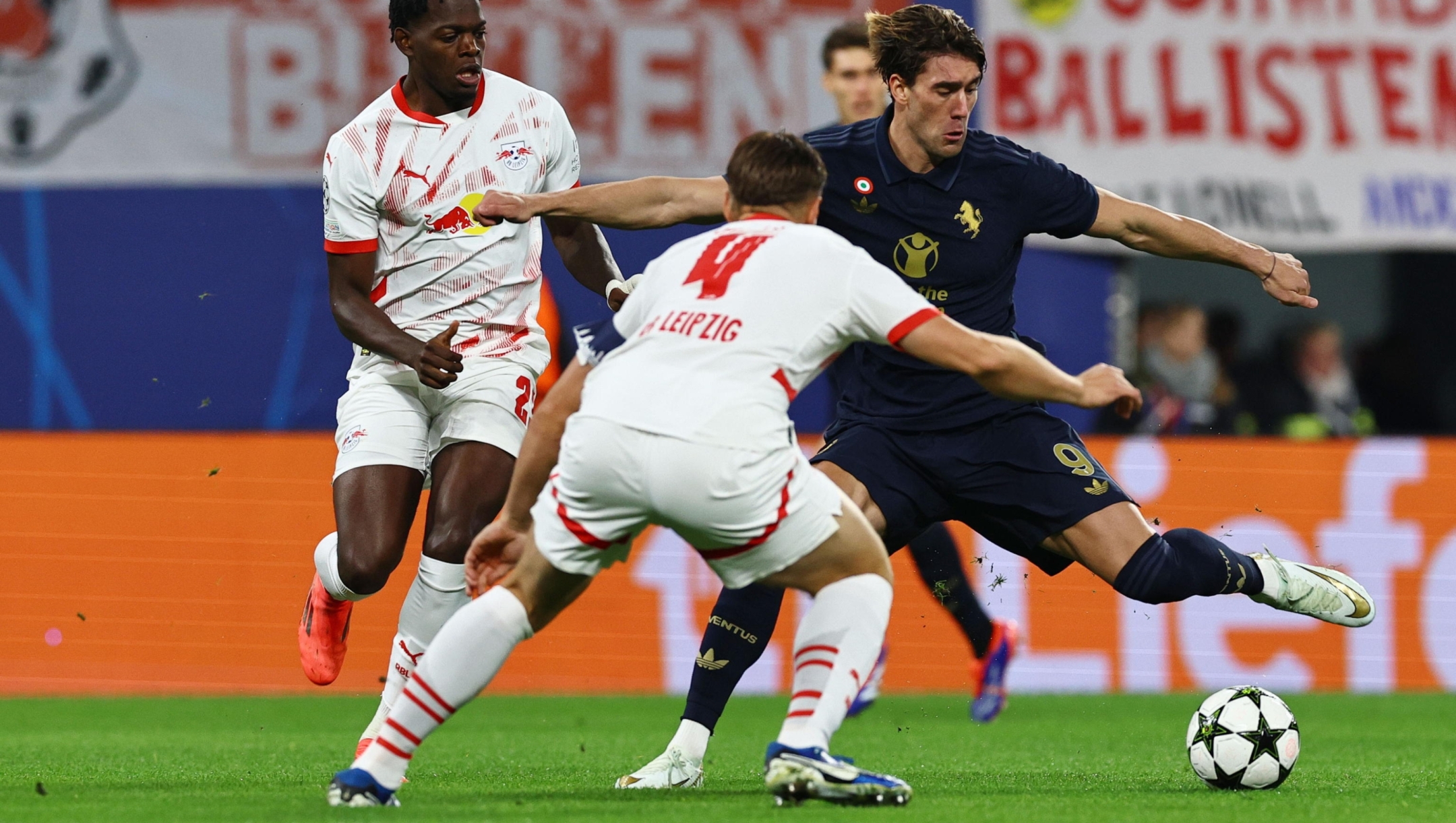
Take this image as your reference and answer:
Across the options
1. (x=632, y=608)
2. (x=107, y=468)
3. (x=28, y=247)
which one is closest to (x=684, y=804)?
(x=632, y=608)

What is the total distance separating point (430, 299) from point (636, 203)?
78cm

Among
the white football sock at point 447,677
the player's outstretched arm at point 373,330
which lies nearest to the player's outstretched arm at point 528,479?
the white football sock at point 447,677

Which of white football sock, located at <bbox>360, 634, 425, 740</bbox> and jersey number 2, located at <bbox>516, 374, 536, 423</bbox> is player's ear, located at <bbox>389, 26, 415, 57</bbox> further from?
white football sock, located at <bbox>360, 634, 425, 740</bbox>

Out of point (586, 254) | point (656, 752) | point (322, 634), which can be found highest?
point (586, 254)

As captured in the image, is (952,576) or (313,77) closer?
(952,576)

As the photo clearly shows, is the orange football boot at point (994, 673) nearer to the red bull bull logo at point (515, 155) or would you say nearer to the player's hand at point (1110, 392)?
the red bull bull logo at point (515, 155)

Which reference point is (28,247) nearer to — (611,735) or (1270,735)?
(611,735)

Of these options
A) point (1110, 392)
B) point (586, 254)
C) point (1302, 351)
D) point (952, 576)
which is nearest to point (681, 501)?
point (1110, 392)

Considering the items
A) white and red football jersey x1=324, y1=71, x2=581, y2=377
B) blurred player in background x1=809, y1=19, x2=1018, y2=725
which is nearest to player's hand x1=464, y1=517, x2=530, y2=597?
white and red football jersey x1=324, y1=71, x2=581, y2=377

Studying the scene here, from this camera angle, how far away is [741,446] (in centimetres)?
479

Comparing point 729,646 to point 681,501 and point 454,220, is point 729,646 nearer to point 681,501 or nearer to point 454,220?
point 681,501

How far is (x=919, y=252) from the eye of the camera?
6152 mm

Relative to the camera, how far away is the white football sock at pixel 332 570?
6.24 m

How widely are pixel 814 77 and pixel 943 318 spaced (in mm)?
6561
